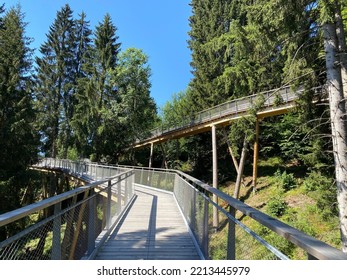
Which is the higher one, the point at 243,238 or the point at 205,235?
the point at 243,238

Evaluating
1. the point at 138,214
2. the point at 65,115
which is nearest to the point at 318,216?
the point at 138,214

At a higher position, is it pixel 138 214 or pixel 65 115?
pixel 65 115

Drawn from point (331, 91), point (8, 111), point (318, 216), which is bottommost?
point (318, 216)

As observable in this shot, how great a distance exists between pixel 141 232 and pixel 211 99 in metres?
23.7

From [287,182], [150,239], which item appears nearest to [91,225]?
[150,239]

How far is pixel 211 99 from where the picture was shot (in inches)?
1152

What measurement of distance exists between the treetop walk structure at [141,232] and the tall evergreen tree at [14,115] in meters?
13.4

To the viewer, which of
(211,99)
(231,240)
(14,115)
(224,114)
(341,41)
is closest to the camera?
(231,240)

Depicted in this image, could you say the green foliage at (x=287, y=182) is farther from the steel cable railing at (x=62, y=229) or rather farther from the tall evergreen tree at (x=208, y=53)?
the steel cable railing at (x=62, y=229)

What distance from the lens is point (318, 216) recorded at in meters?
14.2

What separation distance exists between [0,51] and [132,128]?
13282 millimetres

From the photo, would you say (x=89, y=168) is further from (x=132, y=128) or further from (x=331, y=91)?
(x=331, y=91)

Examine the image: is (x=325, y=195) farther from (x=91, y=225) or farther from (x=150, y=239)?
(x=91, y=225)

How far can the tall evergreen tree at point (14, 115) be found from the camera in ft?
67.8
